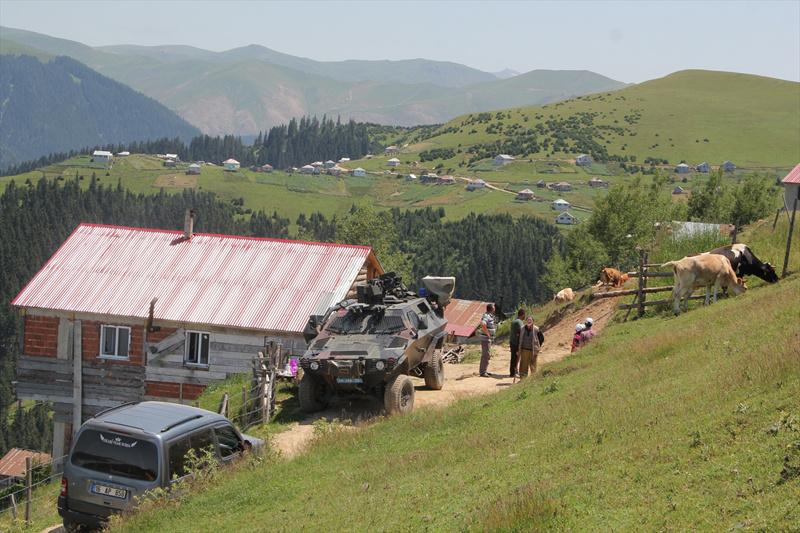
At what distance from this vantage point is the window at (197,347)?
23328 mm

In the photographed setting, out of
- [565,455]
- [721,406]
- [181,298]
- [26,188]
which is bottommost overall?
[26,188]

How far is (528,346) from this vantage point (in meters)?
17.6

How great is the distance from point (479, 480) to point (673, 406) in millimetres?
3130

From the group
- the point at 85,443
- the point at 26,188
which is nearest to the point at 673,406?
the point at 85,443

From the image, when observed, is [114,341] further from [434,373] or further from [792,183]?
[792,183]

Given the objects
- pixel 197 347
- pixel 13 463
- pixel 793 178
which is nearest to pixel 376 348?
pixel 197 347

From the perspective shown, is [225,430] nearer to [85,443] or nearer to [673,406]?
[85,443]

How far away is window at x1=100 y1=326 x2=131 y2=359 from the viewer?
2381 cm

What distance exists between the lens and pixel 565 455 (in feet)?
29.8

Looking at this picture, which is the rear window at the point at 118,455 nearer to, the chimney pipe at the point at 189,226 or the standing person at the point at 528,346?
the standing person at the point at 528,346

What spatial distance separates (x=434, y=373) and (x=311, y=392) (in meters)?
3.71

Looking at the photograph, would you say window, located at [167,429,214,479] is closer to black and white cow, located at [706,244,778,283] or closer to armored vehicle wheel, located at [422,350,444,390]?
armored vehicle wheel, located at [422,350,444,390]

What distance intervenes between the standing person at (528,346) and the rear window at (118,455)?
Result: 10250mm

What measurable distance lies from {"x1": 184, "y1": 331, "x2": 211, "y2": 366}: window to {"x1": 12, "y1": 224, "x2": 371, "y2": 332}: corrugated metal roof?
0.77m
